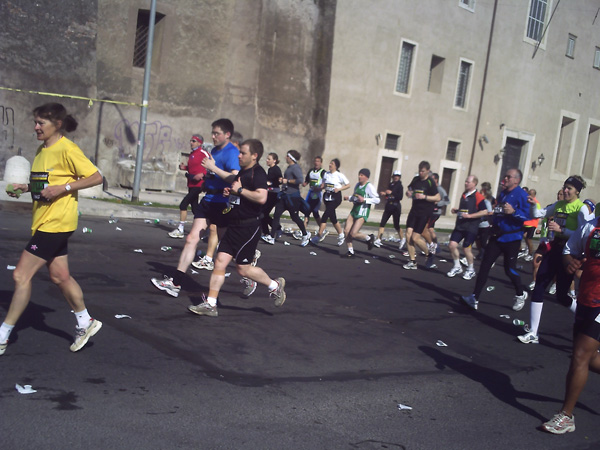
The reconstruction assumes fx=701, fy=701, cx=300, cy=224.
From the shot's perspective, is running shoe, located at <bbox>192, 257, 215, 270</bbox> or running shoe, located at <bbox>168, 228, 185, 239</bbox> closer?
running shoe, located at <bbox>192, 257, 215, 270</bbox>

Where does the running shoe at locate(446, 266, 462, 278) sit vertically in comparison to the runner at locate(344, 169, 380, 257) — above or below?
below

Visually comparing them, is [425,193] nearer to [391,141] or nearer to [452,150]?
[391,141]

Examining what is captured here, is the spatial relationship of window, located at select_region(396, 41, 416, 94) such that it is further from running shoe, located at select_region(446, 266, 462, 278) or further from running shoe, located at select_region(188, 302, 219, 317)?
running shoe, located at select_region(188, 302, 219, 317)

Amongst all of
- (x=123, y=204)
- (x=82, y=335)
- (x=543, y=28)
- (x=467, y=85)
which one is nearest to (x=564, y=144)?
(x=543, y=28)

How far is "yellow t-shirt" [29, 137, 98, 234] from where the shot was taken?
5.33 meters

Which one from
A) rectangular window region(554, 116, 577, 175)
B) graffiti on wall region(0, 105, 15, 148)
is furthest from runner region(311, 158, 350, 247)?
rectangular window region(554, 116, 577, 175)

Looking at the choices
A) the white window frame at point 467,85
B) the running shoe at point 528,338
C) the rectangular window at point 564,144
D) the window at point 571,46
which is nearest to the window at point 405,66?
the white window frame at point 467,85

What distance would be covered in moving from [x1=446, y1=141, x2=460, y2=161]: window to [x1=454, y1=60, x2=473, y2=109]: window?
5.70 ft

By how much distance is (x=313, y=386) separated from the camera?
18.1ft

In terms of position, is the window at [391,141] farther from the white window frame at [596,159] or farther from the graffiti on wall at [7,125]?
the white window frame at [596,159]

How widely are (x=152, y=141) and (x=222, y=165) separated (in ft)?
55.9

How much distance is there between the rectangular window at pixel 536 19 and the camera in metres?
34.4

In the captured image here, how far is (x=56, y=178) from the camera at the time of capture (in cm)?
537

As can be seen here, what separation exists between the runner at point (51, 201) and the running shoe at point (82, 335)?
0.7 inches
